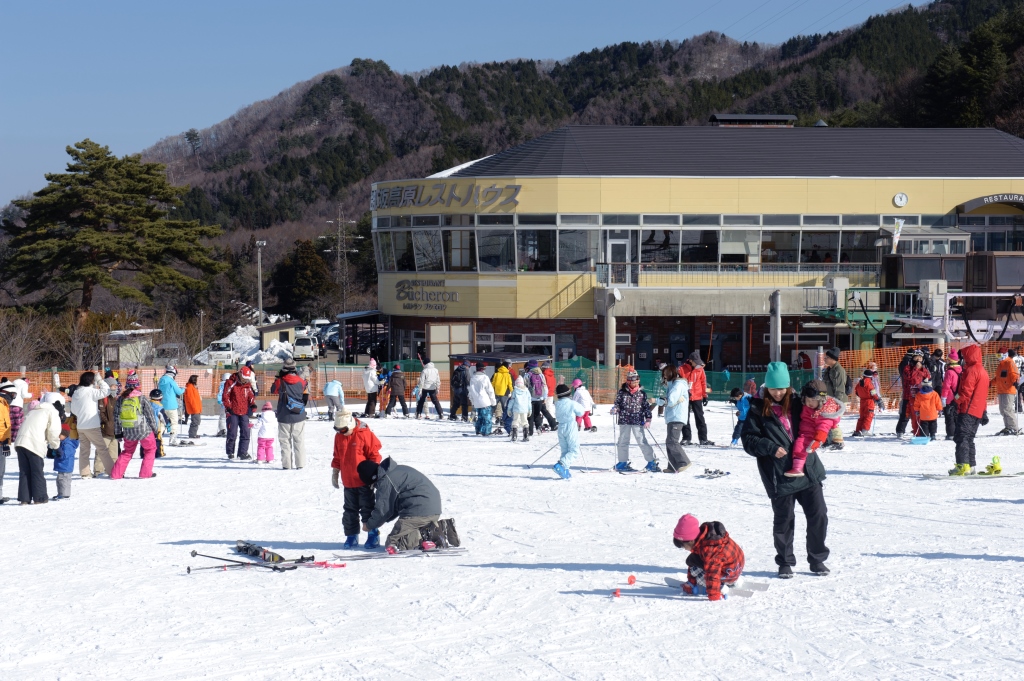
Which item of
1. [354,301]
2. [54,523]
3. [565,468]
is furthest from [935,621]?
[354,301]

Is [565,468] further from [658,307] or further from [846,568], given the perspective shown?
[658,307]

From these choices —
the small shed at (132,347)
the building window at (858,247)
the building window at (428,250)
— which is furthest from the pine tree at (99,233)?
the building window at (858,247)

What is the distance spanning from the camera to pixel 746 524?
11961 millimetres

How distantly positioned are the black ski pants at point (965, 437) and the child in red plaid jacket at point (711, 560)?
6.59m

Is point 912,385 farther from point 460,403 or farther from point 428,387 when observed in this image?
point 428,387

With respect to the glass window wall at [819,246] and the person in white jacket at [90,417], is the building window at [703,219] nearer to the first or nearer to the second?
the glass window wall at [819,246]

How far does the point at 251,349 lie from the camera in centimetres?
5925

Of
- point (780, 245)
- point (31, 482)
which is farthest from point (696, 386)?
point (780, 245)

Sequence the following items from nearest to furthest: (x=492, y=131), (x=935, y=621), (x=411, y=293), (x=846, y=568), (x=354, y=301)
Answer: (x=935, y=621)
(x=846, y=568)
(x=411, y=293)
(x=354, y=301)
(x=492, y=131)

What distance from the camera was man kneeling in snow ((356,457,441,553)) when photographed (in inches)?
416

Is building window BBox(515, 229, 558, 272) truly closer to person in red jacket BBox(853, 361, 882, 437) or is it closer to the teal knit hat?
person in red jacket BBox(853, 361, 882, 437)

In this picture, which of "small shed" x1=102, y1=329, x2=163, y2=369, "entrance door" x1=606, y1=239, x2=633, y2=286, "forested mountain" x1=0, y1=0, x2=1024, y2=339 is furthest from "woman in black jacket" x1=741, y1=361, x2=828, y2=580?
"forested mountain" x1=0, y1=0, x2=1024, y2=339

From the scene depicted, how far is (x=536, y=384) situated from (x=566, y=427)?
17.3ft

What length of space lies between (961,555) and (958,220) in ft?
110
